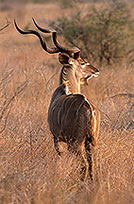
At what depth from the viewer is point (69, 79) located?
4973 millimetres

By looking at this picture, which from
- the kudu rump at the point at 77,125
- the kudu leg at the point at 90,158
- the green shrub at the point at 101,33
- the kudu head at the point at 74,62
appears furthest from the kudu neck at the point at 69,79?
the green shrub at the point at 101,33

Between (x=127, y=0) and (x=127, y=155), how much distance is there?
6.33m

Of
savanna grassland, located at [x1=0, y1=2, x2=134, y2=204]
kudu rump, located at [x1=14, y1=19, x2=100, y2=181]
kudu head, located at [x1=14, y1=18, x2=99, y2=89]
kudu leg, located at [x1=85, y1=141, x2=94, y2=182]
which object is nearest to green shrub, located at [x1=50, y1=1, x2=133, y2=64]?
savanna grassland, located at [x1=0, y1=2, x2=134, y2=204]

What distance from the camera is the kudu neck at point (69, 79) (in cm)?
489

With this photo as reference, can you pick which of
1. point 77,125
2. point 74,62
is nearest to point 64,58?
point 74,62

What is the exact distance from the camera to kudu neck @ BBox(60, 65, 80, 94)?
16.0 feet

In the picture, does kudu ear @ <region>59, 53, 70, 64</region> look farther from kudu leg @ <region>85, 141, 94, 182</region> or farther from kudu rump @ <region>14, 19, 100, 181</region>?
kudu leg @ <region>85, 141, 94, 182</region>

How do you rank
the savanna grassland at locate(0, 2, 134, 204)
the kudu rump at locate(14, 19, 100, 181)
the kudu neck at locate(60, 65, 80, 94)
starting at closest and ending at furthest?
1. the savanna grassland at locate(0, 2, 134, 204)
2. the kudu rump at locate(14, 19, 100, 181)
3. the kudu neck at locate(60, 65, 80, 94)

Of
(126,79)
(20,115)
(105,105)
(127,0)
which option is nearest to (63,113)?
(20,115)

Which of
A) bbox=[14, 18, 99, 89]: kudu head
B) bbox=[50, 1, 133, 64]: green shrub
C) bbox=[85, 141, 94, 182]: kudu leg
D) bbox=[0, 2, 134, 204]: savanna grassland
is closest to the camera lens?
bbox=[0, 2, 134, 204]: savanna grassland

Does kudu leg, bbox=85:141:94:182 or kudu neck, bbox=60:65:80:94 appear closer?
kudu leg, bbox=85:141:94:182

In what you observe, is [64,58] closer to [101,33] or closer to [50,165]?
[50,165]

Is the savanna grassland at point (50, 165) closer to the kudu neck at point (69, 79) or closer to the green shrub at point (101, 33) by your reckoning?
the kudu neck at point (69, 79)

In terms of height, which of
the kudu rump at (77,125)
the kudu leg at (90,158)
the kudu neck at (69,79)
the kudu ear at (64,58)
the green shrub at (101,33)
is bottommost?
the kudu leg at (90,158)
